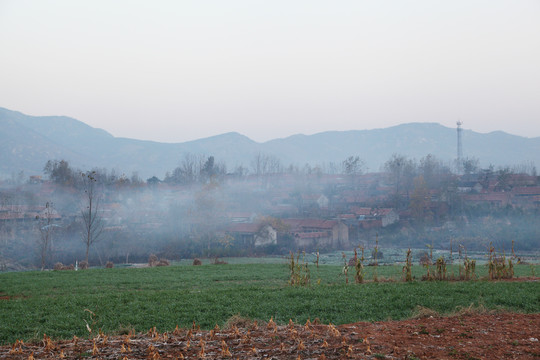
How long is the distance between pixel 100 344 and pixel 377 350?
3922mm

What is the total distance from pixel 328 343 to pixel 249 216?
200ft

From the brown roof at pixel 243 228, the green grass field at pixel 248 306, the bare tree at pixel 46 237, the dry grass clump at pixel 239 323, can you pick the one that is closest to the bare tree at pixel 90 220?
the bare tree at pixel 46 237

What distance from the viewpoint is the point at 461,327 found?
6.87 metres

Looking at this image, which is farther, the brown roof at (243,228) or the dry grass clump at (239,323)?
the brown roof at (243,228)

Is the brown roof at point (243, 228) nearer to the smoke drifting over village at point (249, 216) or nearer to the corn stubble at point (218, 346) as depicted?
the smoke drifting over village at point (249, 216)

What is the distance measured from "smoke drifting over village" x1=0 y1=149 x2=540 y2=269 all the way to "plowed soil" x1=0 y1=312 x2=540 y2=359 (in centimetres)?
3064

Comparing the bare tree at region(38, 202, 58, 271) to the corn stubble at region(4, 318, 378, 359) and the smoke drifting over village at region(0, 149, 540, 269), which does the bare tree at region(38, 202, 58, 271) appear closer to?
the smoke drifting over village at region(0, 149, 540, 269)

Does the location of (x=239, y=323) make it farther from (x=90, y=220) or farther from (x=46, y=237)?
(x=90, y=220)

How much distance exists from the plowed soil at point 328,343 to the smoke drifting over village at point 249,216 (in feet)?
101

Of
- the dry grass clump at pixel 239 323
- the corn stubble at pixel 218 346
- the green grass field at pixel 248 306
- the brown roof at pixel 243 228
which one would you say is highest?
the corn stubble at pixel 218 346

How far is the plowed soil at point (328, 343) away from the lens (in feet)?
18.4

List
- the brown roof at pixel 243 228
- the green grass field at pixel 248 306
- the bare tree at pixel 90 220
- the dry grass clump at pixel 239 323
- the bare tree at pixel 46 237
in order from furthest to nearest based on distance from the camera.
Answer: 1. the brown roof at pixel 243 228
2. the bare tree at pixel 46 237
3. the bare tree at pixel 90 220
4. the green grass field at pixel 248 306
5. the dry grass clump at pixel 239 323

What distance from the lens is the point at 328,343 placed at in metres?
6.05

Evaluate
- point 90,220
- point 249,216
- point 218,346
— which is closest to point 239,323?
point 218,346
